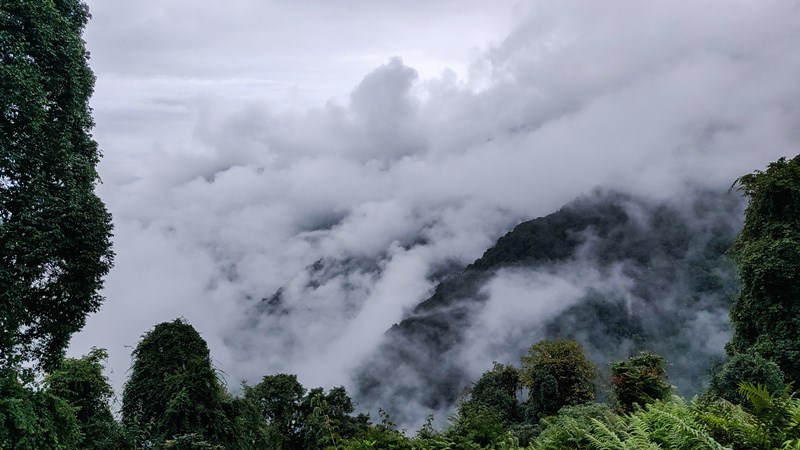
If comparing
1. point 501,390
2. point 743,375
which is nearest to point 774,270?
point 743,375

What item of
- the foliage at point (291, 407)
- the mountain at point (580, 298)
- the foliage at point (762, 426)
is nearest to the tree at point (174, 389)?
the foliage at point (291, 407)

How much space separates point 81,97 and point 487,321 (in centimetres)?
10186

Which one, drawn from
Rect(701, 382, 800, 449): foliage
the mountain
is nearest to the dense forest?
Rect(701, 382, 800, 449): foliage

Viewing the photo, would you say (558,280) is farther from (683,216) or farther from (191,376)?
(191,376)

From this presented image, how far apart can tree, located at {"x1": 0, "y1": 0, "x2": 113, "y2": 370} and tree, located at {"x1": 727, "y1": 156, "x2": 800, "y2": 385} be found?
21741 millimetres

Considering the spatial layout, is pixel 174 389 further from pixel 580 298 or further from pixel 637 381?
pixel 580 298

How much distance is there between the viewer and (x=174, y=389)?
39.8 ft

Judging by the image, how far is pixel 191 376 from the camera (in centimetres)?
1227

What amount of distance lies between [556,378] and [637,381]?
43.6ft

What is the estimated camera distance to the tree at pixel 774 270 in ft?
56.8

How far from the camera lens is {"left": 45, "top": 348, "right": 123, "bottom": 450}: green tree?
10.4 meters

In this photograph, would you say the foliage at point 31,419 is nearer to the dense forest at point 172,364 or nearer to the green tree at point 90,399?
the dense forest at point 172,364

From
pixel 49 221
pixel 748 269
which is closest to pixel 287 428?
pixel 49 221

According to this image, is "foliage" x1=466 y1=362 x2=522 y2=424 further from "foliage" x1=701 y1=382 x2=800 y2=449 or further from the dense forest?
"foliage" x1=701 y1=382 x2=800 y2=449
